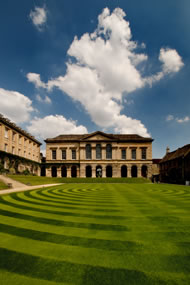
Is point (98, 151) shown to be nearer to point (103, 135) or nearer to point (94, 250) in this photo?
point (103, 135)

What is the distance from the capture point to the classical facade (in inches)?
2052

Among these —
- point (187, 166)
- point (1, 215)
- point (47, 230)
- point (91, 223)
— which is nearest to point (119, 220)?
point (91, 223)

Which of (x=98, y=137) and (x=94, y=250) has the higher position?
(x=98, y=137)

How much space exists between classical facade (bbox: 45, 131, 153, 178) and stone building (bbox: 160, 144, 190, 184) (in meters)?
6.03

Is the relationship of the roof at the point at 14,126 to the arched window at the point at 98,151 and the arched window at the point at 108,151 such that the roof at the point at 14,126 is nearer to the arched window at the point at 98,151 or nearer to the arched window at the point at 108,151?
the arched window at the point at 98,151

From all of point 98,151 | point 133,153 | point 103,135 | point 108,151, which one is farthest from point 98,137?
Answer: point 133,153

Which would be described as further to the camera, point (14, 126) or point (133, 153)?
point (133, 153)

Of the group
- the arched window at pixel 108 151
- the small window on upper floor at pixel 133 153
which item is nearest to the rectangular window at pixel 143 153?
the small window on upper floor at pixel 133 153

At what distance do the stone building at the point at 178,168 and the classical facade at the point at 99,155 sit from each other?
6034 mm

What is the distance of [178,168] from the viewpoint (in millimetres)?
44562

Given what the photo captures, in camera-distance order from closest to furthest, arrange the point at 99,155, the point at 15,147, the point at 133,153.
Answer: the point at 15,147
the point at 99,155
the point at 133,153

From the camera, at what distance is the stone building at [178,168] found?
40.2 m

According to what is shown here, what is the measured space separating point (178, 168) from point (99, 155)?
24915 mm

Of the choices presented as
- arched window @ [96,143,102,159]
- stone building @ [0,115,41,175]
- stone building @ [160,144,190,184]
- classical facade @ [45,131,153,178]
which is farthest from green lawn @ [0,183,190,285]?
arched window @ [96,143,102,159]
